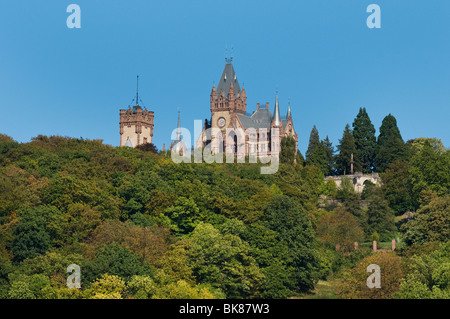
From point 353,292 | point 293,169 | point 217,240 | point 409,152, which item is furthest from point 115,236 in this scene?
point 409,152

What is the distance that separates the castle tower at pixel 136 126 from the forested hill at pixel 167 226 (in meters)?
25.4

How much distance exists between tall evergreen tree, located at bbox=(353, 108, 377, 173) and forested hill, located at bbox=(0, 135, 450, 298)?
20.6m

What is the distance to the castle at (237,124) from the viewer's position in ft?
413

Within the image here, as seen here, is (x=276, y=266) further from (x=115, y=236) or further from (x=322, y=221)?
(x=322, y=221)

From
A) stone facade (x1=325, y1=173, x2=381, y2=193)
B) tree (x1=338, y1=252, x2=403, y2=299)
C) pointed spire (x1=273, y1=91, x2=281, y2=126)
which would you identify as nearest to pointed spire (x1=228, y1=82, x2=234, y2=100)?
pointed spire (x1=273, y1=91, x2=281, y2=126)

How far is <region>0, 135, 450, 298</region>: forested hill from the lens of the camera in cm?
6047

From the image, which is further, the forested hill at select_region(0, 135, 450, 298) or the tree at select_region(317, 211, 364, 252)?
the tree at select_region(317, 211, 364, 252)

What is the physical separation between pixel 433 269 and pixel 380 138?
53.1 meters

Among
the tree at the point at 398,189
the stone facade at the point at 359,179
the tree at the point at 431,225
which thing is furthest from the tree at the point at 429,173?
the stone facade at the point at 359,179

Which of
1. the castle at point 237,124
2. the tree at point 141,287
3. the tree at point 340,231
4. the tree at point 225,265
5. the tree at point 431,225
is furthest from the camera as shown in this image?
the castle at point 237,124

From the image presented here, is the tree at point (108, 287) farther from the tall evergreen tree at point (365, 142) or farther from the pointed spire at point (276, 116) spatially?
the pointed spire at point (276, 116)

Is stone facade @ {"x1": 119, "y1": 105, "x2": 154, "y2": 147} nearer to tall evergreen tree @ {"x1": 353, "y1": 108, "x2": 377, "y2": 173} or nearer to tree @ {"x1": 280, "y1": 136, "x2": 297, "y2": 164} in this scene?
tree @ {"x1": 280, "y1": 136, "x2": 297, "y2": 164}

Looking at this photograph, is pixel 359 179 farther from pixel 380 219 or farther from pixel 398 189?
pixel 380 219
